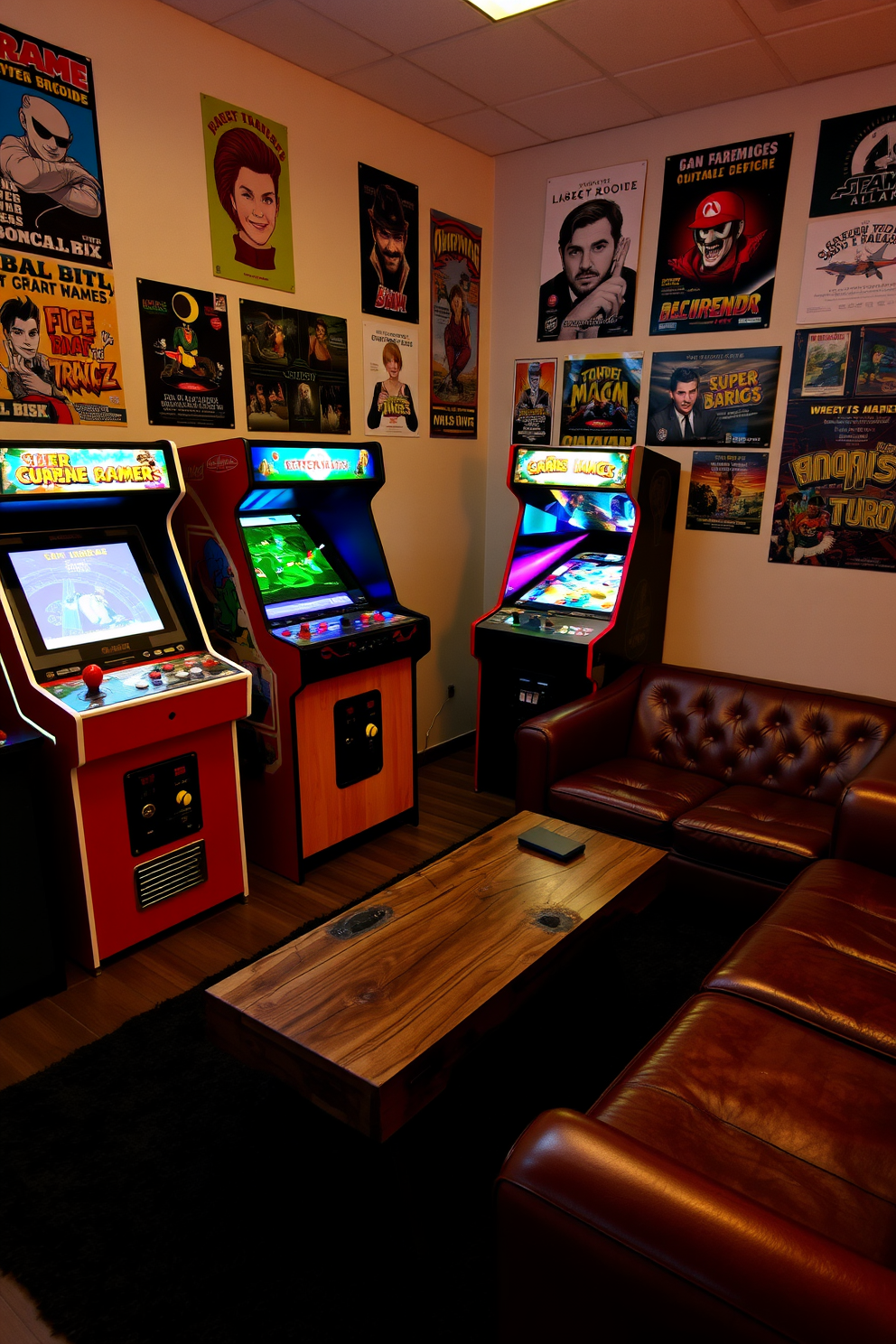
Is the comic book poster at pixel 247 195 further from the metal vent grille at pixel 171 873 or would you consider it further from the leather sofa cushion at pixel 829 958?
the leather sofa cushion at pixel 829 958

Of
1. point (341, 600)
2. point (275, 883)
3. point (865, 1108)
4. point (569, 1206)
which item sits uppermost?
point (341, 600)

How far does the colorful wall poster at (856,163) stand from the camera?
3.21m

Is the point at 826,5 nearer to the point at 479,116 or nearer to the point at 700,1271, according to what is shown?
the point at 479,116

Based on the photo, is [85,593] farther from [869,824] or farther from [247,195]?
[869,824]

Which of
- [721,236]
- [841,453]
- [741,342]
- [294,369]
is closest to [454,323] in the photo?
[294,369]

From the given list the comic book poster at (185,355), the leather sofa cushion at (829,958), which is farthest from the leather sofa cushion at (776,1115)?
the comic book poster at (185,355)

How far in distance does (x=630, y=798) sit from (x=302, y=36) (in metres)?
3.04

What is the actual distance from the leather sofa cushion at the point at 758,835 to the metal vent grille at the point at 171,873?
1.67 metres

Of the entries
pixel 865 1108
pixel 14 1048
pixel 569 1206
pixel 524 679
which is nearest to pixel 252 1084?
pixel 14 1048

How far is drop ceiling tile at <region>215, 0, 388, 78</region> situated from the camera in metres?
2.86

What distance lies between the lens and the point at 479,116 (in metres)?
3.76

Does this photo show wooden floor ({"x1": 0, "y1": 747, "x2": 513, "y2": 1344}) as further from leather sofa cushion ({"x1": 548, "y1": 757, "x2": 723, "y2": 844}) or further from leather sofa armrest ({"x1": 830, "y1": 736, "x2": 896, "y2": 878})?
leather sofa armrest ({"x1": 830, "y1": 736, "x2": 896, "y2": 878})

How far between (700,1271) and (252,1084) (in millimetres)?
1484

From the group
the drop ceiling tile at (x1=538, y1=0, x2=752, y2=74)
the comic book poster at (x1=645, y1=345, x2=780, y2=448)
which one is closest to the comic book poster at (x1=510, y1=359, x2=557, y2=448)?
the comic book poster at (x1=645, y1=345, x2=780, y2=448)
